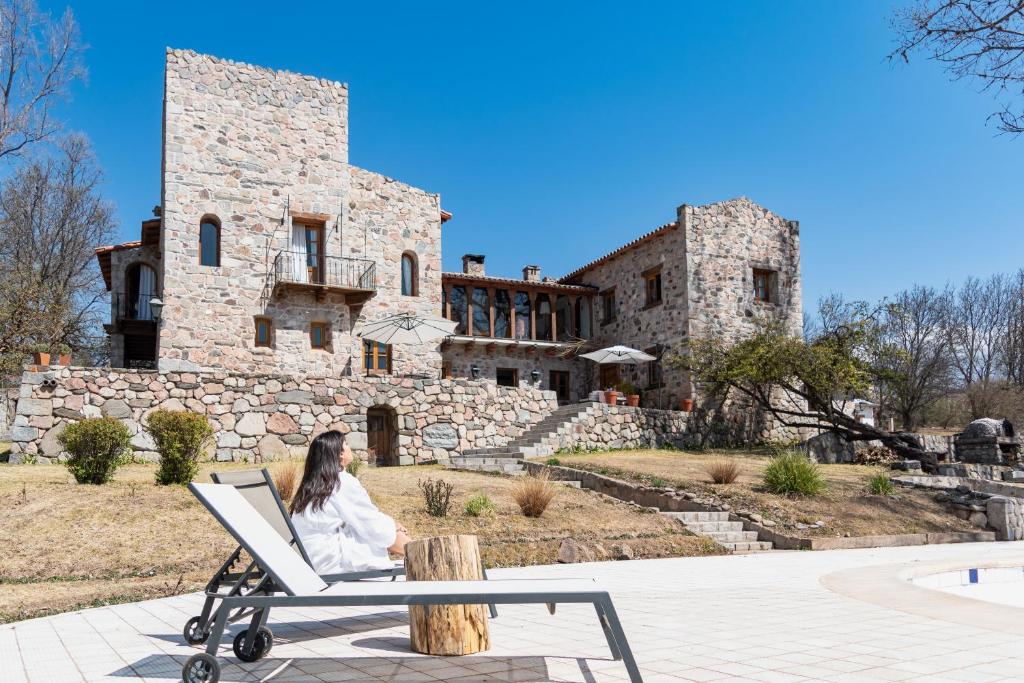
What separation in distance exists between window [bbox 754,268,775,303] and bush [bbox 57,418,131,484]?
19.8 m

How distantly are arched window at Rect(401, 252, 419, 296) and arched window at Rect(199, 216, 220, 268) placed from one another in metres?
5.42

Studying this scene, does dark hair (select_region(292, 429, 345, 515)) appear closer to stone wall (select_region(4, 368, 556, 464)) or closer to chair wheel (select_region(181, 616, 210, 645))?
chair wheel (select_region(181, 616, 210, 645))

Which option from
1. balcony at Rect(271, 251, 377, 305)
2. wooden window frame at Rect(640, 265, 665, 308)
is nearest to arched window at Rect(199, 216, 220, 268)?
balcony at Rect(271, 251, 377, 305)

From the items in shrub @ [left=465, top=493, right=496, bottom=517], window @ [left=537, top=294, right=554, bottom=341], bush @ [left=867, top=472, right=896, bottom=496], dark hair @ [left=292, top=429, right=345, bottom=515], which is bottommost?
bush @ [left=867, top=472, right=896, bottom=496]

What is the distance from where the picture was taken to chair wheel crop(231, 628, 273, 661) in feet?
13.2

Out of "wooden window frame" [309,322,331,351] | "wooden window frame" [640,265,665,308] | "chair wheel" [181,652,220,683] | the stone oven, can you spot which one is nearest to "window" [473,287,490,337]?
"wooden window frame" [640,265,665,308]

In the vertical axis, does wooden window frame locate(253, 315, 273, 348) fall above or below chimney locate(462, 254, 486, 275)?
below

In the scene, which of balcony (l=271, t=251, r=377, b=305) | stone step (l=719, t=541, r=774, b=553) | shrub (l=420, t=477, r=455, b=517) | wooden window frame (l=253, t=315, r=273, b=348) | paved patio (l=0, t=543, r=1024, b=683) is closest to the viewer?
paved patio (l=0, t=543, r=1024, b=683)

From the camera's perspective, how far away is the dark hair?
5105mm

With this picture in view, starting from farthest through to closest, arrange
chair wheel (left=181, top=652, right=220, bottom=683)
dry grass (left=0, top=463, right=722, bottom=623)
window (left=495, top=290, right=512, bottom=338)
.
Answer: window (left=495, top=290, right=512, bottom=338), dry grass (left=0, top=463, right=722, bottom=623), chair wheel (left=181, top=652, right=220, bottom=683)

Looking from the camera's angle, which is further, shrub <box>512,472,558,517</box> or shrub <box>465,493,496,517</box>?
shrub <box>512,472,558,517</box>

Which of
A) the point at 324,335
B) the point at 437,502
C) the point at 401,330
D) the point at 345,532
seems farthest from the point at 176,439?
the point at 324,335

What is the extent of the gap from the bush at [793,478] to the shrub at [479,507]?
203 inches

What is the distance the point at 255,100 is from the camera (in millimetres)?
21453
